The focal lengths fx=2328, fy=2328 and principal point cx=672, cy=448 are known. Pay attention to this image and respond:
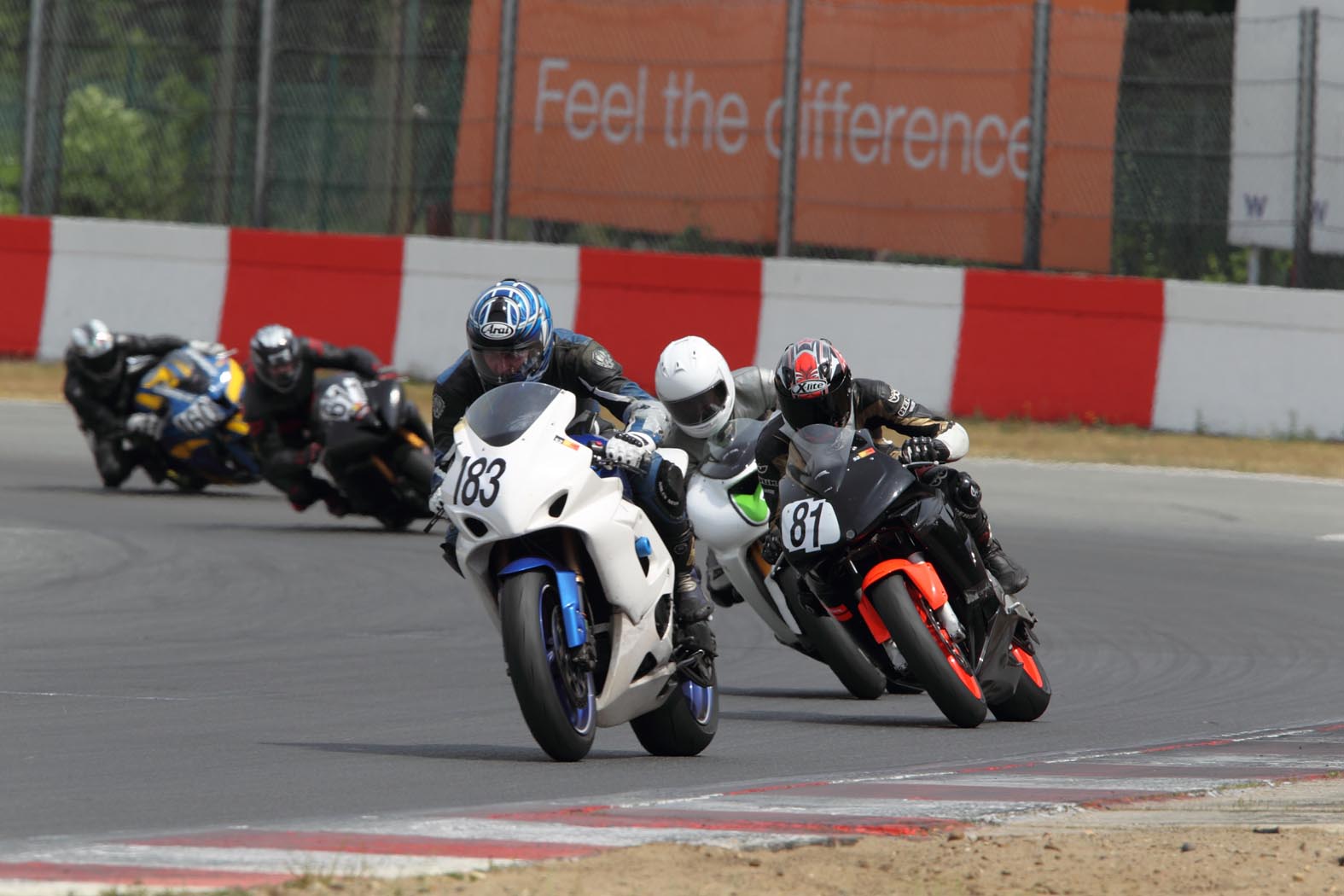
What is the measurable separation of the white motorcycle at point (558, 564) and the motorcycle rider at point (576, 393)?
95mm

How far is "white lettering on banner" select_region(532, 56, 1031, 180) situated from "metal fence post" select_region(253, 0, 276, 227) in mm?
2156

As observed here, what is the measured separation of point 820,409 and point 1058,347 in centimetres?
863

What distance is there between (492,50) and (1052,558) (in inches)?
278

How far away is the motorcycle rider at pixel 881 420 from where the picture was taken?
7.67 metres

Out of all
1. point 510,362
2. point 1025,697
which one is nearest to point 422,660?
point 1025,697

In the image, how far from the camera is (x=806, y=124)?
55.2 ft

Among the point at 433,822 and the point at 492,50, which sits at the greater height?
the point at 492,50

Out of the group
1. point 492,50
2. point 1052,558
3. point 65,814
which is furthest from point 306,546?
point 65,814

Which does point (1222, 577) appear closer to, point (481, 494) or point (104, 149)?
point (481, 494)

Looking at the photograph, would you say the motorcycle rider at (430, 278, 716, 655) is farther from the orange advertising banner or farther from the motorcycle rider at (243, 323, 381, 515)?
the orange advertising banner

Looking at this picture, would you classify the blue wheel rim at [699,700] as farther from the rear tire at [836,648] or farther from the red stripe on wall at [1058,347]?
the red stripe on wall at [1058,347]

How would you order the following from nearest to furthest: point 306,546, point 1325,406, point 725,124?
point 306,546 → point 1325,406 → point 725,124

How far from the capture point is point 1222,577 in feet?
38.8

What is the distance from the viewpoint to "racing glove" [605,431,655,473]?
6.25 m
